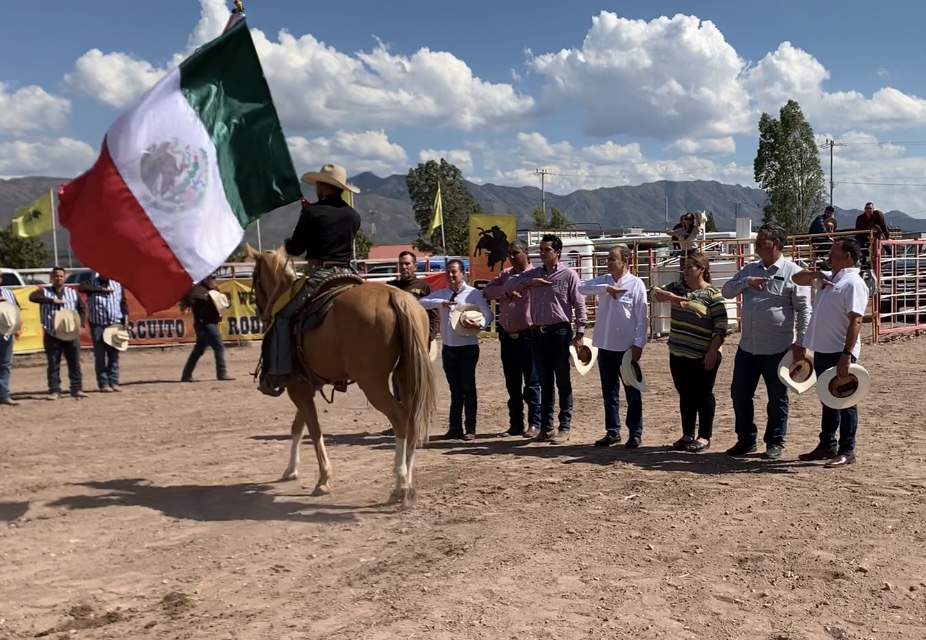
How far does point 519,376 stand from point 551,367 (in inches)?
20.8

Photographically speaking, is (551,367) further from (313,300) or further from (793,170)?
(793,170)

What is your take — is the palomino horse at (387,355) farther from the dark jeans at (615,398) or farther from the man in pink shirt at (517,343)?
the dark jeans at (615,398)

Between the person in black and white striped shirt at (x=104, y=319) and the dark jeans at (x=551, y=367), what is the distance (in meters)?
7.74

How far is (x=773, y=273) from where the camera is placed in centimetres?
700

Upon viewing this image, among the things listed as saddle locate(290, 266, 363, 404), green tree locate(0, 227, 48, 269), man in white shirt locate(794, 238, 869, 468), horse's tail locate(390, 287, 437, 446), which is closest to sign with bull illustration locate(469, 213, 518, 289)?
man in white shirt locate(794, 238, 869, 468)

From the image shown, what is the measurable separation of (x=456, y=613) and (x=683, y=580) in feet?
4.40

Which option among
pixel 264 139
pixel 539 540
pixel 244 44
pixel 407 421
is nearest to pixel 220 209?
pixel 264 139

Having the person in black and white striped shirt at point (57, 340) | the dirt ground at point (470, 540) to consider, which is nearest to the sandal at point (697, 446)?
the dirt ground at point (470, 540)

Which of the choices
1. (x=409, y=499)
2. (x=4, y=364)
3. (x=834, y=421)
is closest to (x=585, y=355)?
(x=834, y=421)

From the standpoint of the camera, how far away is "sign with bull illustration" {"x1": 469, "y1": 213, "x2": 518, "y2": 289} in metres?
17.5

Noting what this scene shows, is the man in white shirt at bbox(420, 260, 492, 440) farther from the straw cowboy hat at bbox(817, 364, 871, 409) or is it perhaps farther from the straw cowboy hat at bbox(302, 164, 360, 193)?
the straw cowboy hat at bbox(817, 364, 871, 409)

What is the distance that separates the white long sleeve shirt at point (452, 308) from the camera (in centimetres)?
847

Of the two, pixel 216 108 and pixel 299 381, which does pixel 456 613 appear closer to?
pixel 299 381

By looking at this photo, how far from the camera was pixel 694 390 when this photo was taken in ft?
25.0
